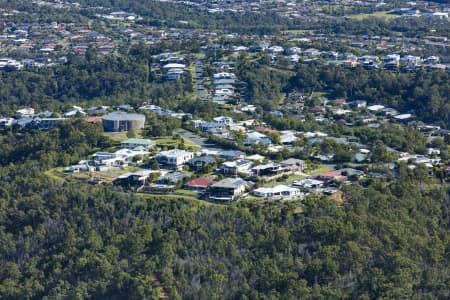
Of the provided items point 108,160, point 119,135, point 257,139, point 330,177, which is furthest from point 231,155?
point 119,135

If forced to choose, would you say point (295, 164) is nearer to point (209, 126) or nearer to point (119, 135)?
point (209, 126)

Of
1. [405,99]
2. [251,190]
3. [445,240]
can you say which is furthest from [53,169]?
[405,99]

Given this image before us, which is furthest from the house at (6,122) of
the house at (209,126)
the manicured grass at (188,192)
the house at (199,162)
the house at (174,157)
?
the manicured grass at (188,192)

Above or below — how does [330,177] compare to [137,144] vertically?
below

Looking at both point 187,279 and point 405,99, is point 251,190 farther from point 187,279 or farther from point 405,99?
point 405,99

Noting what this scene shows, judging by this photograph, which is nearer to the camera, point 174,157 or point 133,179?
point 133,179

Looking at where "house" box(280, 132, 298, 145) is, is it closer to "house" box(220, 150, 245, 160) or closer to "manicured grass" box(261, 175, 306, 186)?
"house" box(220, 150, 245, 160)

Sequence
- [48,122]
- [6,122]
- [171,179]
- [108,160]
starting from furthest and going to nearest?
[6,122]
[48,122]
[108,160]
[171,179]

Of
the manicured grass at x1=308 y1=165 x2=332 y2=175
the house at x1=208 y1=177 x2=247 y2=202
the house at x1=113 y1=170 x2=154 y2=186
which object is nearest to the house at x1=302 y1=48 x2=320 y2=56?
the manicured grass at x1=308 y1=165 x2=332 y2=175
